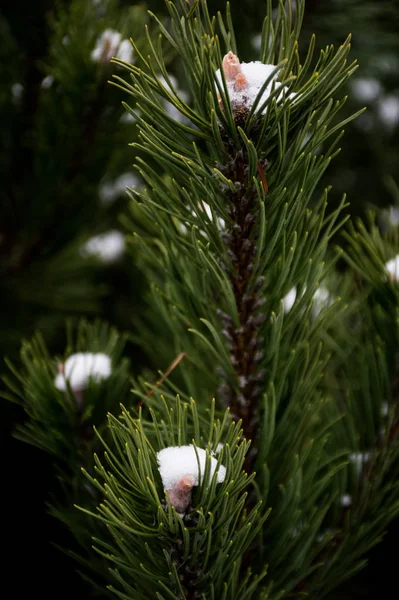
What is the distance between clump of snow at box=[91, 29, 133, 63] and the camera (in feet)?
2.04

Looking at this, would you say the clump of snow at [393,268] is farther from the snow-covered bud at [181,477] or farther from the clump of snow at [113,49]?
the clump of snow at [113,49]

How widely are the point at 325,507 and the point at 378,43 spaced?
714 mm

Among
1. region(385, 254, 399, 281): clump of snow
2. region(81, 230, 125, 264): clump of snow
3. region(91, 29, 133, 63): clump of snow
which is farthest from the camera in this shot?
region(81, 230, 125, 264): clump of snow

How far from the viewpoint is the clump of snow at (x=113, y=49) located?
62cm

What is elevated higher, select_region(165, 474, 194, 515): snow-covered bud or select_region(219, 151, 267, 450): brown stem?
select_region(219, 151, 267, 450): brown stem

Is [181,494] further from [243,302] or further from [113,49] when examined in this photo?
[113,49]

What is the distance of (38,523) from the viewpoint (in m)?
0.72

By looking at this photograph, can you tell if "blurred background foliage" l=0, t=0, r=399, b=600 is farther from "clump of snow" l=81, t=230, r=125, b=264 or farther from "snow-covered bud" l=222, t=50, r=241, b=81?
"snow-covered bud" l=222, t=50, r=241, b=81

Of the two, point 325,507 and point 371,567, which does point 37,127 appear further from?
point 371,567

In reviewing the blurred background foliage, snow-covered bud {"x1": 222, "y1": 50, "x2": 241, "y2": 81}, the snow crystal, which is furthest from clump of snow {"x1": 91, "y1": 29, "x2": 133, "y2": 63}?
the snow crystal

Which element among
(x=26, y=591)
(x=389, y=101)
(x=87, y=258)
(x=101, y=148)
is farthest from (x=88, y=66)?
(x=389, y=101)

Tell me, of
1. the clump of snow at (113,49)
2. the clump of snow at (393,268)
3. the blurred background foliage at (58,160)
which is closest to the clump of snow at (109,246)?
the blurred background foliage at (58,160)

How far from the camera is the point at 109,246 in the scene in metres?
0.99

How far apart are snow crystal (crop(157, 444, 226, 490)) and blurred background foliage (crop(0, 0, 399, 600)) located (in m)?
0.31
